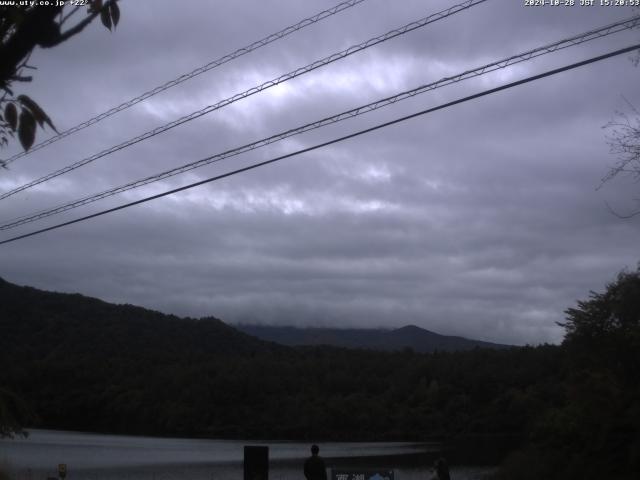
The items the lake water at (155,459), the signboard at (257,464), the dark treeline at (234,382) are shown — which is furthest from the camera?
the dark treeline at (234,382)

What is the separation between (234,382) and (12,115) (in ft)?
281

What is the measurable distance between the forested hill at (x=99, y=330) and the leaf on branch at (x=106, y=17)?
61.3 meters

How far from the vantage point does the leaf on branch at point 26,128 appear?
4051 millimetres

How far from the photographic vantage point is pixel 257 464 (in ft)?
54.6

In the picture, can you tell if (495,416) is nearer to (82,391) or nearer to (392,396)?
(392,396)

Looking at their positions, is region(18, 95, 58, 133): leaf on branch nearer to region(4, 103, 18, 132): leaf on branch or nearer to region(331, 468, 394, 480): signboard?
region(4, 103, 18, 132): leaf on branch

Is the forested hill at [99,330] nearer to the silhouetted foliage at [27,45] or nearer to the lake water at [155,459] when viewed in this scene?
the lake water at [155,459]

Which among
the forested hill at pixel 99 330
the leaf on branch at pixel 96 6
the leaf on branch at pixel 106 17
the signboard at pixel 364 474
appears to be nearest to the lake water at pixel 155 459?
the signboard at pixel 364 474

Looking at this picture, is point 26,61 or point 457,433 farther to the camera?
point 457,433

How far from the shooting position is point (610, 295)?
2752 centimetres

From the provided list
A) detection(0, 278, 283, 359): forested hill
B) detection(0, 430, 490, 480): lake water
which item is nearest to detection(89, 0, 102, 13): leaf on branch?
detection(0, 430, 490, 480): lake water

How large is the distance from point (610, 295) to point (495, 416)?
45923 mm

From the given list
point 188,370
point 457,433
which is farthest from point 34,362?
point 457,433

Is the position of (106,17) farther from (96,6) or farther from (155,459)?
(155,459)
